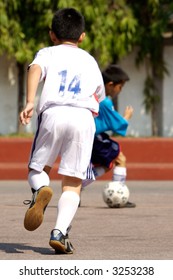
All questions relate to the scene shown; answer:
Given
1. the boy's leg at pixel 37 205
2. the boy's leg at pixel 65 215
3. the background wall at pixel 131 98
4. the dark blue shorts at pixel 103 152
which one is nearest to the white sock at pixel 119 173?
the dark blue shorts at pixel 103 152

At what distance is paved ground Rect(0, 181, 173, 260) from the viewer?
309 inches

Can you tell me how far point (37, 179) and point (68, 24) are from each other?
3.56ft

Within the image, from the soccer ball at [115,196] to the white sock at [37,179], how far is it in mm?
4128

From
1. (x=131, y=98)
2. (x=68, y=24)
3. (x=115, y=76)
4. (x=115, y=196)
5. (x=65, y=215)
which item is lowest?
(x=131, y=98)

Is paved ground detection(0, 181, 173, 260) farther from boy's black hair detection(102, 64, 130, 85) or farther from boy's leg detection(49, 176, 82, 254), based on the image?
boy's black hair detection(102, 64, 130, 85)

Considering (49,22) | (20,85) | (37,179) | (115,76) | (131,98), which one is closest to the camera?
(37,179)

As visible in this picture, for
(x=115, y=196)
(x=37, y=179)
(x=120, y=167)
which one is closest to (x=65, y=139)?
(x=37, y=179)

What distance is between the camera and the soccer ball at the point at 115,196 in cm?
1199

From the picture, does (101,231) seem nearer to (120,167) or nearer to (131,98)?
(120,167)

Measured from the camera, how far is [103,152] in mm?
12078

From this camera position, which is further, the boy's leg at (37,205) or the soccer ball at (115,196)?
the soccer ball at (115,196)

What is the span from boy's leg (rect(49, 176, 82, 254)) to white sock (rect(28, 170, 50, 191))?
0.47 feet

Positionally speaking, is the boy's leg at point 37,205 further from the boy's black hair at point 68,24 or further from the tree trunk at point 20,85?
the tree trunk at point 20,85
